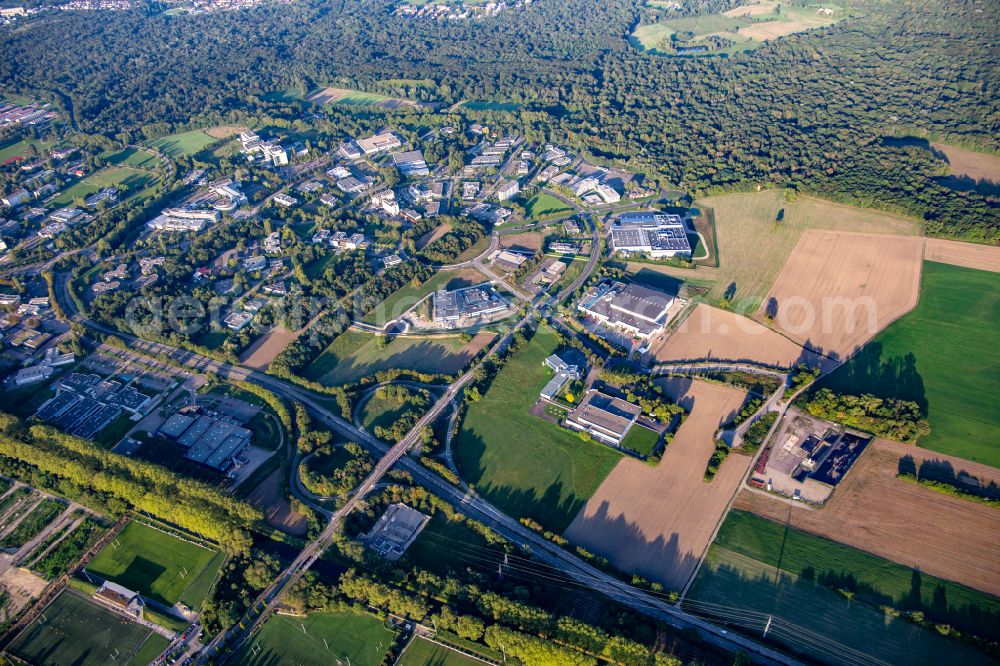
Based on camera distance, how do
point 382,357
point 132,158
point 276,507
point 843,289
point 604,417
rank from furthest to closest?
point 132,158
point 843,289
point 382,357
point 604,417
point 276,507

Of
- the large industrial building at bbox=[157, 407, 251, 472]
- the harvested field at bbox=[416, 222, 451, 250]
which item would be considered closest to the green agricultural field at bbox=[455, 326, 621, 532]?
the large industrial building at bbox=[157, 407, 251, 472]

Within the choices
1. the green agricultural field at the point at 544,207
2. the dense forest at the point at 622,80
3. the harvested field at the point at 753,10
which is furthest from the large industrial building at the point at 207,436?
the harvested field at the point at 753,10

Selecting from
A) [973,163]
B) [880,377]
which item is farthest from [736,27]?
[880,377]

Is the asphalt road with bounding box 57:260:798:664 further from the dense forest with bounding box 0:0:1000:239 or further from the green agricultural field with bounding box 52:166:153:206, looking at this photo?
the dense forest with bounding box 0:0:1000:239

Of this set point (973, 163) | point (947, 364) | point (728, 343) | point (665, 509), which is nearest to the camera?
point (665, 509)

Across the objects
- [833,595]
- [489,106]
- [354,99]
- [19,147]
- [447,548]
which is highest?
[19,147]

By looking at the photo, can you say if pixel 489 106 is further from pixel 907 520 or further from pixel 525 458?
pixel 907 520

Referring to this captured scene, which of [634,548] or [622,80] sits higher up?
[622,80]
